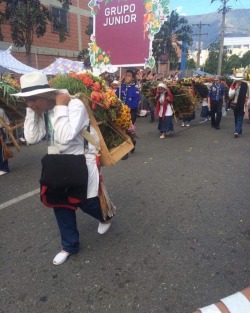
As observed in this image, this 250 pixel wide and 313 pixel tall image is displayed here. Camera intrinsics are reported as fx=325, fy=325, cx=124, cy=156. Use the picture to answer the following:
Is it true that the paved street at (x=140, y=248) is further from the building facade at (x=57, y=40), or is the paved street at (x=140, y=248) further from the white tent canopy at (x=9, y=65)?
the building facade at (x=57, y=40)

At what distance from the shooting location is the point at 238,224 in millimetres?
3717

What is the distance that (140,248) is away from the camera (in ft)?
10.7

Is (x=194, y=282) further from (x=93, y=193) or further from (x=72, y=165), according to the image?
(x=72, y=165)

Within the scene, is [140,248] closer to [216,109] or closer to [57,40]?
[216,109]

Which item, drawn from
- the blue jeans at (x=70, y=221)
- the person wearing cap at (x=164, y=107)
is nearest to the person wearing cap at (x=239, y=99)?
the person wearing cap at (x=164, y=107)

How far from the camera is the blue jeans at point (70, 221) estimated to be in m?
2.94

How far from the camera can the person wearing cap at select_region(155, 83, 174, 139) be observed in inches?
355

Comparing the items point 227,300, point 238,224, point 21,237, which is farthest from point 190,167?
point 227,300

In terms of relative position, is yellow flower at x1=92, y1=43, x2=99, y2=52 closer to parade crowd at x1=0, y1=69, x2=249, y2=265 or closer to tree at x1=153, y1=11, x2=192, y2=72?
parade crowd at x1=0, y1=69, x2=249, y2=265

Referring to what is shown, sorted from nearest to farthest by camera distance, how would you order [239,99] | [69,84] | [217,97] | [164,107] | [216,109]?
1. [69,84]
2. [239,99]
3. [164,107]
4. [217,97]
5. [216,109]

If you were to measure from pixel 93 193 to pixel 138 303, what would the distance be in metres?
0.97

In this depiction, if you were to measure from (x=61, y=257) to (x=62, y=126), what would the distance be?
1.31 meters

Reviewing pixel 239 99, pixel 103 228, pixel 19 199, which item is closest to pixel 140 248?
pixel 103 228

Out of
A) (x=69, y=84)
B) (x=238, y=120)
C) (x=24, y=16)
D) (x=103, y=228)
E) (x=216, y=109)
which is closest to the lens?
(x=69, y=84)
